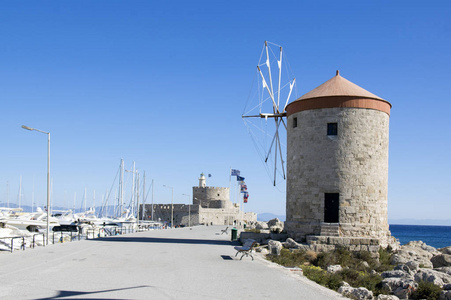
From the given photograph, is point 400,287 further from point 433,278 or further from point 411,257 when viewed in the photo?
point 411,257

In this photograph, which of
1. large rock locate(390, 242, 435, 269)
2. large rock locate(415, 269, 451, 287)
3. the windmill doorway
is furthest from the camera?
the windmill doorway

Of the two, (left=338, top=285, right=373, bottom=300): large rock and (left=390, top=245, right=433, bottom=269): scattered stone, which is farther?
(left=390, top=245, right=433, bottom=269): scattered stone

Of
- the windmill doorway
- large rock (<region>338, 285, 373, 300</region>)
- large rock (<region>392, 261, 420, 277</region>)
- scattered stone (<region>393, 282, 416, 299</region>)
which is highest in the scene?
the windmill doorway

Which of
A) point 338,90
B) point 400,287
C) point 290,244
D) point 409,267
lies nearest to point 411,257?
point 409,267

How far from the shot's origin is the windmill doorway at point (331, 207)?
930 inches

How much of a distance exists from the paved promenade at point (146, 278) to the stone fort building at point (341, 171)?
7.50 meters

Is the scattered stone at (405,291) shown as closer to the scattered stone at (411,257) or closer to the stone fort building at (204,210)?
the scattered stone at (411,257)

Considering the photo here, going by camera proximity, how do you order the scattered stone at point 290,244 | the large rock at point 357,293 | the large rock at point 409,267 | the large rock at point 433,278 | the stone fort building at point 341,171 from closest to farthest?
the large rock at point 357,293 → the large rock at point 433,278 → the large rock at point 409,267 → the scattered stone at point 290,244 → the stone fort building at point 341,171

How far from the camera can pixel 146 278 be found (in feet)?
39.7

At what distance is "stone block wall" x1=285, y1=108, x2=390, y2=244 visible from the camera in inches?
923

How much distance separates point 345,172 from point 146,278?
14.4 metres

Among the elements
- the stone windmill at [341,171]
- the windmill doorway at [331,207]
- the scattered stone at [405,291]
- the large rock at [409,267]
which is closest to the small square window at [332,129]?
the stone windmill at [341,171]

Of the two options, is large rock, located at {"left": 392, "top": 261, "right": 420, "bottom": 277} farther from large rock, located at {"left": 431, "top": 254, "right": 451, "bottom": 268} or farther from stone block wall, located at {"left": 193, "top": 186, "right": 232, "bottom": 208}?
stone block wall, located at {"left": 193, "top": 186, "right": 232, "bottom": 208}

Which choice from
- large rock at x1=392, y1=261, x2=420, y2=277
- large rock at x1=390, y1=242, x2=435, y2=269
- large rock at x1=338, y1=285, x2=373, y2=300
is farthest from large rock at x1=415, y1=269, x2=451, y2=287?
large rock at x1=390, y1=242, x2=435, y2=269
